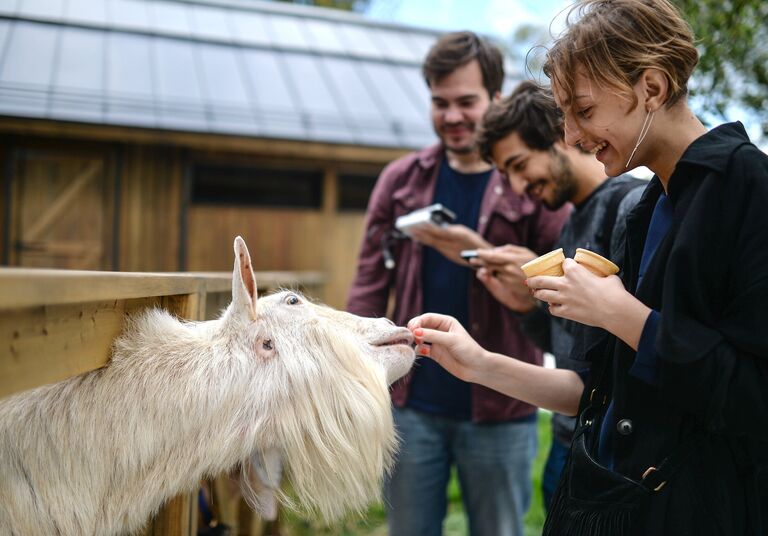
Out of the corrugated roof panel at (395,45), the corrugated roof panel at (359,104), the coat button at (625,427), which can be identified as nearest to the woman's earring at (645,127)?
the coat button at (625,427)

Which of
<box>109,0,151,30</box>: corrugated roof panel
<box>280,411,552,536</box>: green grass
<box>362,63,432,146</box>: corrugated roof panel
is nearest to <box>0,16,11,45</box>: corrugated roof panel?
<box>109,0,151,30</box>: corrugated roof panel

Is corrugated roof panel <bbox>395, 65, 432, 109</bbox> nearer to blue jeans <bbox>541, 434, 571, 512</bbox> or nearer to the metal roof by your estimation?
the metal roof

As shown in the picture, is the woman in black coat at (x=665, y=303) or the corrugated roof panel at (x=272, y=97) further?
the corrugated roof panel at (x=272, y=97)

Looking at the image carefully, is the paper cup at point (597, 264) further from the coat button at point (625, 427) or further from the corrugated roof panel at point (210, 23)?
the corrugated roof panel at point (210, 23)

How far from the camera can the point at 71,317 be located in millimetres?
1197

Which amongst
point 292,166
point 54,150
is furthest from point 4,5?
point 292,166

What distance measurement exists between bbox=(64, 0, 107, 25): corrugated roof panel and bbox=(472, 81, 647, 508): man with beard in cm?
709

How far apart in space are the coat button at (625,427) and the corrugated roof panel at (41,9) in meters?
8.23

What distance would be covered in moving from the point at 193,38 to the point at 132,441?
780cm

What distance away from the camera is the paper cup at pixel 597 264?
135 cm

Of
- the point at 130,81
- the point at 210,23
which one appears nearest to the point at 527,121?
the point at 130,81

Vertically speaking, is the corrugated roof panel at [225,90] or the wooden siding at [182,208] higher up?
the corrugated roof panel at [225,90]

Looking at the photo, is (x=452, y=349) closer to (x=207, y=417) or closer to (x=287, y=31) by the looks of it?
(x=207, y=417)

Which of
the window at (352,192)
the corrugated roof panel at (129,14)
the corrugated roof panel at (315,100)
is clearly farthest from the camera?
the corrugated roof panel at (129,14)
